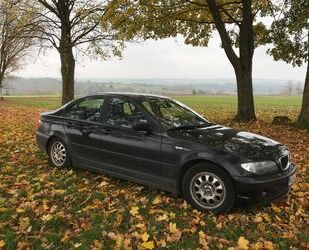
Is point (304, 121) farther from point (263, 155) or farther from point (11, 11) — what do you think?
point (11, 11)

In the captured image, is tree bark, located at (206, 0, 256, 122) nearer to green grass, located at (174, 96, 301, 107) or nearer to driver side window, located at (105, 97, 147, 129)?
driver side window, located at (105, 97, 147, 129)

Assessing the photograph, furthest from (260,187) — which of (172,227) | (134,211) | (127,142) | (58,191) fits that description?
(58,191)

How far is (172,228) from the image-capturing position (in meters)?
5.41

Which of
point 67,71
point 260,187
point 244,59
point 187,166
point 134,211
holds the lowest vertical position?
point 134,211

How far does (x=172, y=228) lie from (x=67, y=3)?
17.9m

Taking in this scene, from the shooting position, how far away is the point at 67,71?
20531 mm

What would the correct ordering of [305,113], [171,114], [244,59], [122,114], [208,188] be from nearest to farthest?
[208,188], [171,114], [122,114], [305,113], [244,59]

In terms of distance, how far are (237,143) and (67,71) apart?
15714 millimetres

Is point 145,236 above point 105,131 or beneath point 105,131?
beneath

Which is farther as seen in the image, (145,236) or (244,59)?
(244,59)

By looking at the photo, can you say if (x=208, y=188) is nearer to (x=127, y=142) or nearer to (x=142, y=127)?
(x=142, y=127)

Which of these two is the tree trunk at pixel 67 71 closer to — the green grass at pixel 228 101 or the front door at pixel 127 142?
the front door at pixel 127 142

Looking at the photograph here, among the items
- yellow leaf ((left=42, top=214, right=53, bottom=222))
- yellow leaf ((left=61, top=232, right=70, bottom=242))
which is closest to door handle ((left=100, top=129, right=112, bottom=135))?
yellow leaf ((left=42, top=214, right=53, bottom=222))

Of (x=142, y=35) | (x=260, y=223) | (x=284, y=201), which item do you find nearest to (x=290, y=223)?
(x=260, y=223)
